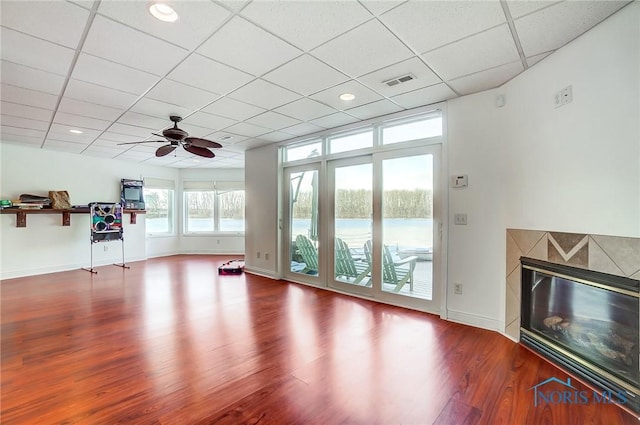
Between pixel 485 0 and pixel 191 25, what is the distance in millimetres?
2023

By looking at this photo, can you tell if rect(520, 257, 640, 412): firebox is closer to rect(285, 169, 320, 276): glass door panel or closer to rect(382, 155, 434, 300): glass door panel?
rect(382, 155, 434, 300): glass door panel

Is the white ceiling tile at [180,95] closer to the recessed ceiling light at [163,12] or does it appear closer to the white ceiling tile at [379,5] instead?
the recessed ceiling light at [163,12]

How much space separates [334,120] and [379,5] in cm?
246

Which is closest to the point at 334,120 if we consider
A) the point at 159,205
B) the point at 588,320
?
the point at 588,320

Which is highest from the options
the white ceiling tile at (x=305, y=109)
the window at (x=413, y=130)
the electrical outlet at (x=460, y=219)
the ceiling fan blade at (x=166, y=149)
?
the white ceiling tile at (x=305, y=109)

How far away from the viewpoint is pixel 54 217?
6.26m

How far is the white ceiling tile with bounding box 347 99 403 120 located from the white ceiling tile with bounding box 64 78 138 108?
2.74 meters

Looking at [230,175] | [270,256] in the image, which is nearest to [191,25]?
[270,256]

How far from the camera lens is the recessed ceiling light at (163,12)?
1886 mm

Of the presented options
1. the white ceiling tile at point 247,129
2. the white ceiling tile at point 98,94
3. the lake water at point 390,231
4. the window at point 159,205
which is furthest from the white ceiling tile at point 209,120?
the window at point 159,205

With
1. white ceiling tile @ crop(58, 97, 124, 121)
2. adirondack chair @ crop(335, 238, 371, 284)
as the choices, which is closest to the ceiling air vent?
adirondack chair @ crop(335, 238, 371, 284)

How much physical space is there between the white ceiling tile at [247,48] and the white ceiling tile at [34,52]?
120cm

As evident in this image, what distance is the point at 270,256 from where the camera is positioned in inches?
232

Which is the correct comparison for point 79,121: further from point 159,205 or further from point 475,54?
point 475,54
